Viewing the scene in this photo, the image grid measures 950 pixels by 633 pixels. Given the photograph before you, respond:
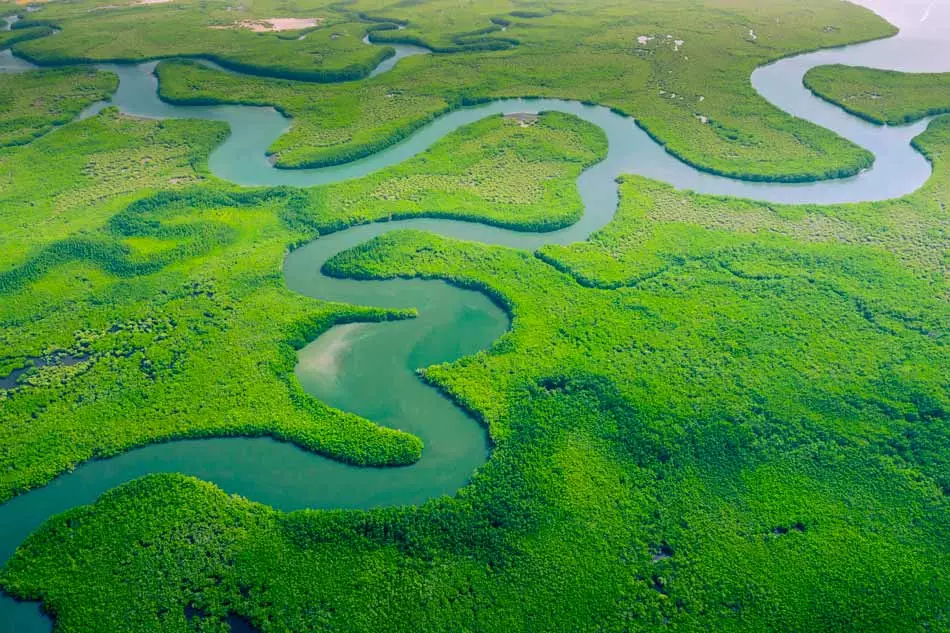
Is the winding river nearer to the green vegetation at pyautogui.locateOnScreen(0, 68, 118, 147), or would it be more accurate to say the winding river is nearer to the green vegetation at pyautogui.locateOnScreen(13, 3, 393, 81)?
the green vegetation at pyautogui.locateOnScreen(0, 68, 118, 147)

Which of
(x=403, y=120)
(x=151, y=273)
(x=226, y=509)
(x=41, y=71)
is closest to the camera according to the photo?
(x=226, y=509)

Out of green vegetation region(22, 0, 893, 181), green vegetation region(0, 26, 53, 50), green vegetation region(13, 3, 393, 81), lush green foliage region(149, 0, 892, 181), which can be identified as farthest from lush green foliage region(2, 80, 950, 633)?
green vegetation region(0, 26, 53, 50)

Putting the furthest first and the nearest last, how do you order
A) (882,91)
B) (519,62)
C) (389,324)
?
(519,62) < (882,91) < (389,324)

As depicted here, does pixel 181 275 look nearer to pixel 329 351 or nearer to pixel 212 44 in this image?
pixel 329 351

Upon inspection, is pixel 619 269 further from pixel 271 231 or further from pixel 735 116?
pixel 735 116

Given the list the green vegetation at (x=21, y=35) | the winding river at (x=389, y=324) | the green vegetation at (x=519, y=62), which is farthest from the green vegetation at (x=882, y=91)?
the green vegetation at (x=21, y=35)

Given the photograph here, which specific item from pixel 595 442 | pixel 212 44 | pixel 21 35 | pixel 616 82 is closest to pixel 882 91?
pixel 616 82

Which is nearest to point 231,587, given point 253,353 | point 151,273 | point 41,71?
point 253,353

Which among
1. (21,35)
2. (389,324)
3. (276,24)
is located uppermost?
(276,24)
